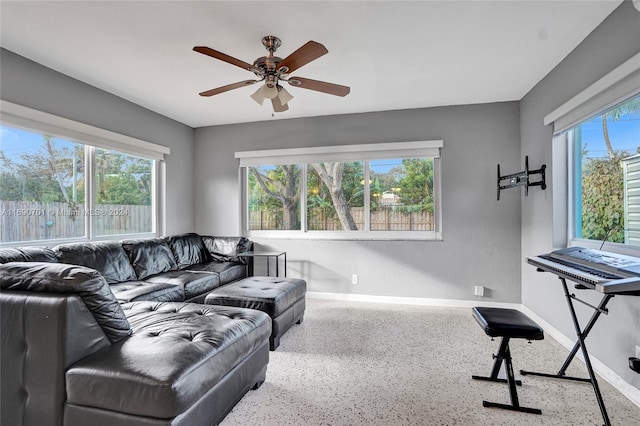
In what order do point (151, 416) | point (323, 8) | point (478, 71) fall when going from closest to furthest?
point (151, 416) < point (323, 8) < point (478, 71)

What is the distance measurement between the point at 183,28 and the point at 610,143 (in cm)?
323

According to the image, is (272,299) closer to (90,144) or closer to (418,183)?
(418,183)

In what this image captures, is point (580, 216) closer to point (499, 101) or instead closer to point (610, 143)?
point (610, 143)

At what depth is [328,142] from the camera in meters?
4.27

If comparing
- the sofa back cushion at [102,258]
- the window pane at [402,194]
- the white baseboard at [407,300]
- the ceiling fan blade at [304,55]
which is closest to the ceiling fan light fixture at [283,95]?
the ceiling fan blade at [304,55]

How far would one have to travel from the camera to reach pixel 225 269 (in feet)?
12.2

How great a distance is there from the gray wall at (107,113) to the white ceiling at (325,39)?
0.11 meters

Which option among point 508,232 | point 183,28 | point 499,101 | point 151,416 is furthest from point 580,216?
point 183,28

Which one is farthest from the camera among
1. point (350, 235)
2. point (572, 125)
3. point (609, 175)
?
point (350, 235)

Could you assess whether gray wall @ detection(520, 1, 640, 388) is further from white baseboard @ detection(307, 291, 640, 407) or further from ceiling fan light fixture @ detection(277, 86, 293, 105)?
ceiling fan light fixture @ detection(277, 86, 293, 105)

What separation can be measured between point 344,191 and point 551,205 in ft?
7.61

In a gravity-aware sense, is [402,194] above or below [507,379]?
above

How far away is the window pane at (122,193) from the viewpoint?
3490 millimetres

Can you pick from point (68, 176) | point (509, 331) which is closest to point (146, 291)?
point (68, 176)
